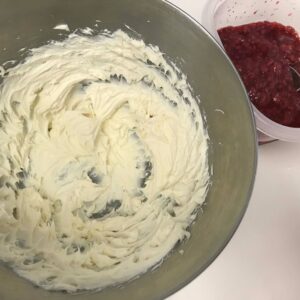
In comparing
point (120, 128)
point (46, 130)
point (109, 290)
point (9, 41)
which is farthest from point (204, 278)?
point (9, 41)

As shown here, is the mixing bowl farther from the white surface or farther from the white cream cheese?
the white surface

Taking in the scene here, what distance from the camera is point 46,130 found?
103 cm

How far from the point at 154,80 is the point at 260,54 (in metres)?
0.29

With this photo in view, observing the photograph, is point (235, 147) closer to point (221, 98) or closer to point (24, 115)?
point (221, 98)

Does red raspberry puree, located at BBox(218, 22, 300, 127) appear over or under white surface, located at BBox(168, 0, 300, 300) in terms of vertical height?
Answer: over

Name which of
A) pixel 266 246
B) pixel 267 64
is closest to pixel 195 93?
pixel 267 64

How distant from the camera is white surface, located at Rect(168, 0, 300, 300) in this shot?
1032 mm

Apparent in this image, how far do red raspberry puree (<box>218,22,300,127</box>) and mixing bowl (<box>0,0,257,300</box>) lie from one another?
19 centimetres

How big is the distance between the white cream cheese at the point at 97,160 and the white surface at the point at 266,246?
0.18m

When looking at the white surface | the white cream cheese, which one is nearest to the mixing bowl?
the white cream cheese

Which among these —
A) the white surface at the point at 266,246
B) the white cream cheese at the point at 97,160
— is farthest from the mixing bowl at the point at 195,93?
the white surface at the point at 266,246

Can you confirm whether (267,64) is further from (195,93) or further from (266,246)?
(266,246)

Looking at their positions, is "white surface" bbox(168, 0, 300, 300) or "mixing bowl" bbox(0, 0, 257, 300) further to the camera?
"white surface" bbox(168, 0, 300, 300)

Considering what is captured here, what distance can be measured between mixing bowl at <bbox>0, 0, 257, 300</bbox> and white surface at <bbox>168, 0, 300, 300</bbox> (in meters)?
0.17
